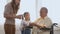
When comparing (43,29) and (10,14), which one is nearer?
(10,14)

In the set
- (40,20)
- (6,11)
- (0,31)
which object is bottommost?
(0,31)

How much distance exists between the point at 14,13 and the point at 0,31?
1225 mm

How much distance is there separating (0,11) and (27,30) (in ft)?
3.11

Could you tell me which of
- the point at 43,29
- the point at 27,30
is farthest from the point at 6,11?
the point at 43,29

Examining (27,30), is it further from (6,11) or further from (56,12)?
(56,12)

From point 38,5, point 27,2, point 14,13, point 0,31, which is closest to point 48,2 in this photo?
point 38,5

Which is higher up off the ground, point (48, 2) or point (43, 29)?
point (48, 2)

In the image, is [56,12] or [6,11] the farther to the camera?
[56,12]

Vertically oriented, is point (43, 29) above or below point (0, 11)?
below

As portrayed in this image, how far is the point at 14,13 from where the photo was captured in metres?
1.73

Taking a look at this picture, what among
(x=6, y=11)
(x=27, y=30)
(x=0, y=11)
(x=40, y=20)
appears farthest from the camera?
(x=0, y=11)

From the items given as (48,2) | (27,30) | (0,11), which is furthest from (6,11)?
(48,2)

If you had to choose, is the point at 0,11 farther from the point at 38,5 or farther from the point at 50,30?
the point at 50,30

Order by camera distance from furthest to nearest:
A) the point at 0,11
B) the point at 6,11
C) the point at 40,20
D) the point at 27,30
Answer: the point at 0,11 → the point at 40,20 → the point at 27,30 → the point at 6,11
